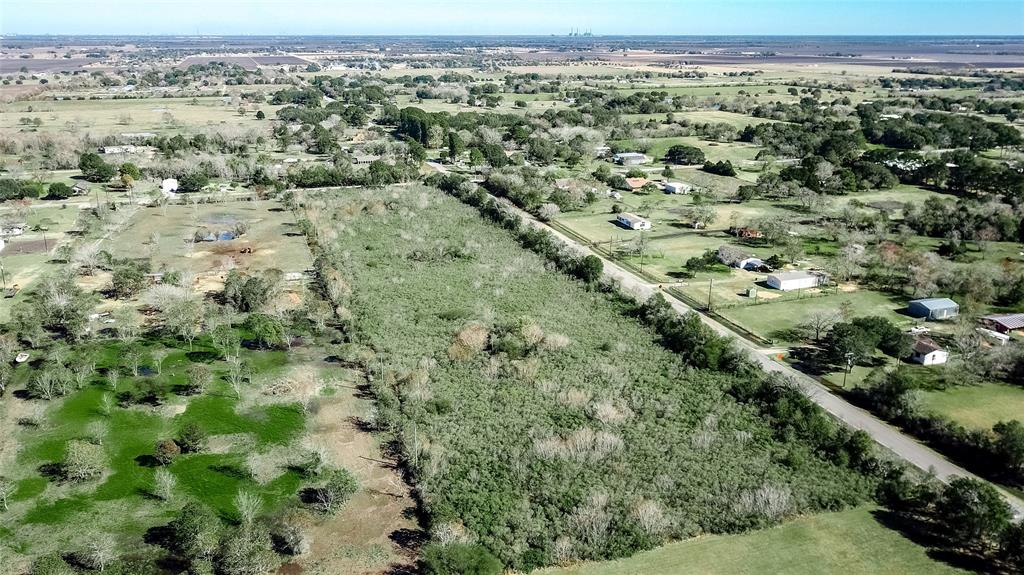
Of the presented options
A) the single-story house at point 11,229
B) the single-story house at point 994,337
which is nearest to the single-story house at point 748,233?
the single-story house at point 994,337

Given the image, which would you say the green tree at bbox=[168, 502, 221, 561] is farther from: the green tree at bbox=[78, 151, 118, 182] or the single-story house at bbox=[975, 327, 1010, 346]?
the green tree at bbox=[78, 151, 118, 182]

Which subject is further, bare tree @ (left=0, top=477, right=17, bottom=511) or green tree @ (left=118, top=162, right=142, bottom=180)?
green tree @ (left=118, top=162, right=142, bottom=180)

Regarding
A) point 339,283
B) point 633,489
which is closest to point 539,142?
point 339,283

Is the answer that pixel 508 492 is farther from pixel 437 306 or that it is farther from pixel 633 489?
pixel 437 306

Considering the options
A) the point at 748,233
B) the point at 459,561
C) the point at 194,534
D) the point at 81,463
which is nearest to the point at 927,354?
the point at 748,233

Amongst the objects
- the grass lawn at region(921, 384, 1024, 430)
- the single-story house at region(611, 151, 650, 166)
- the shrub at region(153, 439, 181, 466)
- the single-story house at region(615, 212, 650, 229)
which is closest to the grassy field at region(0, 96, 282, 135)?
the single-story house at region(611, 151, 650, 166)
